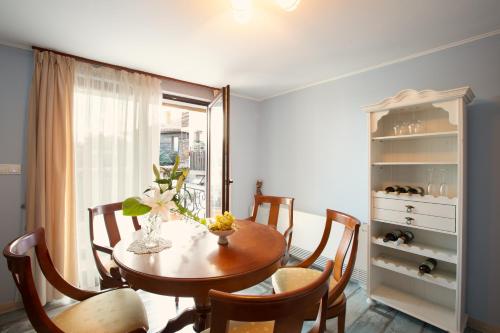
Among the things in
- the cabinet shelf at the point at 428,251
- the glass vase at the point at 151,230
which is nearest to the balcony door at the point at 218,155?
the glass vase at the point at 151,230

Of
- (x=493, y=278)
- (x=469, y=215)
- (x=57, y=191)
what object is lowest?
(x=493, y=278)

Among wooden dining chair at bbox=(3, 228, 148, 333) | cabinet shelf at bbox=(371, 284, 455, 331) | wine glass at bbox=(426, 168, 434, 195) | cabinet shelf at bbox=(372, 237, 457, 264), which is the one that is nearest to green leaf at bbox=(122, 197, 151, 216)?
wooden dining chair at bbox=(3, 228, 148, 333)

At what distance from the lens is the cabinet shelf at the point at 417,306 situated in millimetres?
1894

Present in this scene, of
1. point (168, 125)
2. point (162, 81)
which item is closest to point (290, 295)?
point (162, 81)

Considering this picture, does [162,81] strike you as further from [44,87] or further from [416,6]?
[416,6]

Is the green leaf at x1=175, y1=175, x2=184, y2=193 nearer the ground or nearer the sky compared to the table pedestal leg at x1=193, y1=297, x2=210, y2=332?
nearer the sky

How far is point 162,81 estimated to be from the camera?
9.77 ft

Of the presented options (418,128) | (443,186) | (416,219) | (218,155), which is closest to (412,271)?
(416,219)

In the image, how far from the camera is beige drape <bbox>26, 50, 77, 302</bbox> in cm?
216

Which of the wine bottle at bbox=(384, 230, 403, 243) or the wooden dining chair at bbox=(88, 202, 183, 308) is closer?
the wooden dining chair at bbox=(88, 202, 183, 308)

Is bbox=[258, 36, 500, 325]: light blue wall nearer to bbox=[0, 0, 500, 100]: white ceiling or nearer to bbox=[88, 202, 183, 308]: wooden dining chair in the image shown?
bbox=[0, 0, 500, 100]: white ceiling

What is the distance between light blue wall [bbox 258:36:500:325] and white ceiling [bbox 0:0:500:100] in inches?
8.7

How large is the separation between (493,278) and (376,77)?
2.02 m

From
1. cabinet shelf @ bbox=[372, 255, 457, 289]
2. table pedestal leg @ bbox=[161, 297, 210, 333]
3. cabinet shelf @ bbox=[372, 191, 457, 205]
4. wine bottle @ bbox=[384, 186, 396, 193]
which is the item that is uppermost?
wine bottle @ bbox=[384, 186, 396, 193]
